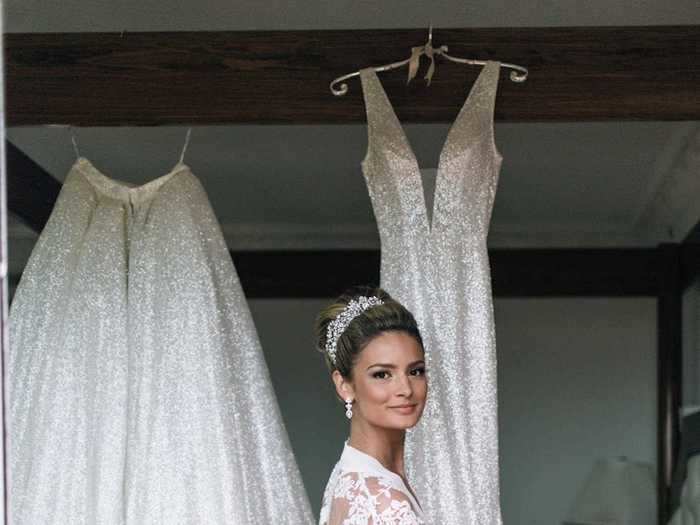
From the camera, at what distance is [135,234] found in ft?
11.4

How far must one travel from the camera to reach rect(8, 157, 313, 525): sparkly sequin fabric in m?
3.29

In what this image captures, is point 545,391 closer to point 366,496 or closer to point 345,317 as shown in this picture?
point 345,317

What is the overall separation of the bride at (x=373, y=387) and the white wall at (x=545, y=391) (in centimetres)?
353

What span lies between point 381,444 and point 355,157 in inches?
87.5

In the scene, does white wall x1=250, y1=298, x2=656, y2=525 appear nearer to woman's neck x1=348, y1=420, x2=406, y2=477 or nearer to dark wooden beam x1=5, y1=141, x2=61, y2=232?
dark wooden beam x1=5, y1=141, x2=61, y2=232

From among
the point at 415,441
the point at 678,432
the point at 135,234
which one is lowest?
the point at 415,441

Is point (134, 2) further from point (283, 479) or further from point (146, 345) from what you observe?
point (283, 479)

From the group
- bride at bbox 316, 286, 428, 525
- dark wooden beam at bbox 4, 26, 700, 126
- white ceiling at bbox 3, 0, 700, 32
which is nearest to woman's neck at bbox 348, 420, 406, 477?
bride at bbox 316, 286, 428, 525

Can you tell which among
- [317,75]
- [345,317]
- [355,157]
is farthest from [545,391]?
[345,317]

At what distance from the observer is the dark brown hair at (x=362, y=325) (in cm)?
285

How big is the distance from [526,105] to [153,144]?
69.4 inches

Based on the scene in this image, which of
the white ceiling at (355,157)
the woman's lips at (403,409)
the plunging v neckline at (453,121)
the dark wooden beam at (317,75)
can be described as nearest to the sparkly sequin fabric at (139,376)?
the dark wooden beam at (317,75)

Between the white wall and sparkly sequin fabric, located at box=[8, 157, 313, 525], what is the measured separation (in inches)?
116

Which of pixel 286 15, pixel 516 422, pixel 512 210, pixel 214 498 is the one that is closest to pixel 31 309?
pixel 214 498
